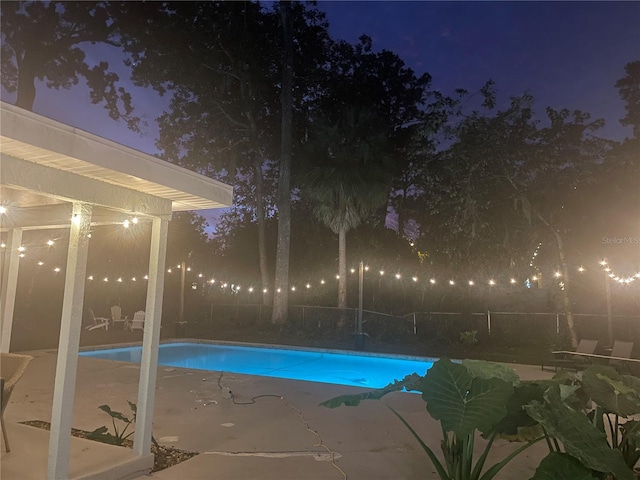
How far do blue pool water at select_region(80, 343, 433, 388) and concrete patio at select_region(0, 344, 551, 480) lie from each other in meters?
3.64

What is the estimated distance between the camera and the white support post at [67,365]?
112 inches

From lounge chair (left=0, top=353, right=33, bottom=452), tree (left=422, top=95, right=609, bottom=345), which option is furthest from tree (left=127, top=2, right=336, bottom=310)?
lounge chair (left=0, top=353, right=33, bottom=452)

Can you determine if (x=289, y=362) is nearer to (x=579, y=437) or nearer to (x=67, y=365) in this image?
(x=67, y=365)

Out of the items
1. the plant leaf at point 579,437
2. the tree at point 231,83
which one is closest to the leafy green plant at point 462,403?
the plant leaf at point 579,437

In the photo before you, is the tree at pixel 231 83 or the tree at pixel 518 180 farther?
the tree at pixel 231 83

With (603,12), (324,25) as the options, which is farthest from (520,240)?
(324,25)

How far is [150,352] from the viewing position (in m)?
3.50

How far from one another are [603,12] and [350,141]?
8120 mm

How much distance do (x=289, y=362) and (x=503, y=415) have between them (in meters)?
10.5

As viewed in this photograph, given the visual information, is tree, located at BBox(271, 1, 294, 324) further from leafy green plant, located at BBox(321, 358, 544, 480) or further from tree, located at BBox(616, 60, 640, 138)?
leafy green plant, located at BBox(321, 358, 544, 480)

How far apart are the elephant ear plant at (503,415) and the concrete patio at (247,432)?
112cm

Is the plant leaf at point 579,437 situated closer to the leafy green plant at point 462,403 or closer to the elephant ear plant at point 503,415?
the elephant ear plant at point 503,415

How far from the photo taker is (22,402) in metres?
5.43

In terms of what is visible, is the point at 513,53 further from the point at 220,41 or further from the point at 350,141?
the point at 220,41
